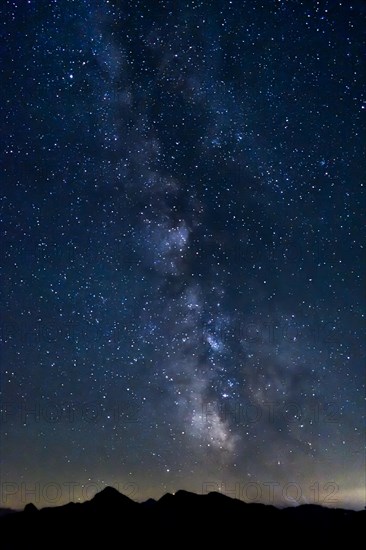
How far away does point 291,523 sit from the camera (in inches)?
1558

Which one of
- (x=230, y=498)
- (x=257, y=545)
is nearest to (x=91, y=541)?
(x=257, y=545)

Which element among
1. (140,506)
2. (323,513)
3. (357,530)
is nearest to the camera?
(357,530)

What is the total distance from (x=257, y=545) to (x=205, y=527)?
14.4ft

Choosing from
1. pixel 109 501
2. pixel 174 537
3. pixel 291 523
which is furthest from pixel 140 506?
pixel 291 523

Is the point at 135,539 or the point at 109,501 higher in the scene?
the point at 109,501

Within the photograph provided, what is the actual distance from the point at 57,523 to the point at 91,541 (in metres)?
3.60

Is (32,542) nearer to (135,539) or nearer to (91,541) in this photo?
(91,541)

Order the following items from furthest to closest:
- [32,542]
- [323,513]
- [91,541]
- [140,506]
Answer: [323,513]
[140,506]
[91,541]
[32,542]

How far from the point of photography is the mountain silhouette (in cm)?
3231

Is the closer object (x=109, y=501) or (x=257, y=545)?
(x=257, y=545)

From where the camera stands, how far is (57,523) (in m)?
34.1

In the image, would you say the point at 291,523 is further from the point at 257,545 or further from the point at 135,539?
the point at 135,539

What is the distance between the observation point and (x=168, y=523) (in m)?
36.1

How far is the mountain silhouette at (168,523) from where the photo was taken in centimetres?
3231
